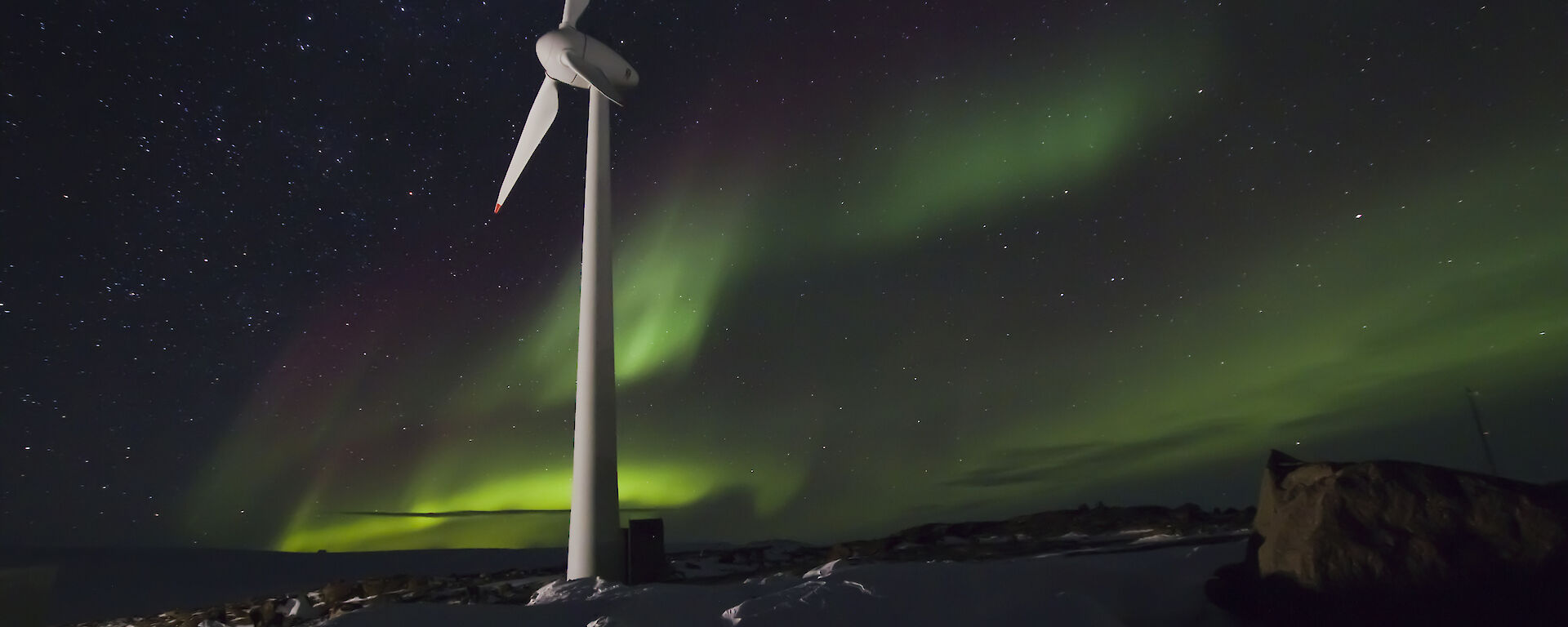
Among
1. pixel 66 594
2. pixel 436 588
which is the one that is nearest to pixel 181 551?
pixel 66 594

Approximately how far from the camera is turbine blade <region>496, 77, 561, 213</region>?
28094mm

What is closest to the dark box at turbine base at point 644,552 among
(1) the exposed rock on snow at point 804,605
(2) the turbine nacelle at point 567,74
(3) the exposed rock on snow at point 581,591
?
(3) the exposed rock on snow at point 581,591

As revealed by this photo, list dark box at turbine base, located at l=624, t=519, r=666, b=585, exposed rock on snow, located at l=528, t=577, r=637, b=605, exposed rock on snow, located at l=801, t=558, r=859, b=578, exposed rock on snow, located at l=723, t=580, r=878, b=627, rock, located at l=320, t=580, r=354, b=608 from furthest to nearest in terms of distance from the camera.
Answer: rock, located at l=320, t=580, r=354, b=608
dark box at turbine base, located at l=624, t=519, r=666, b=585
exposed rock on snow, located at l=801, t=558, r=859, b=578
exposed rock on snow, located at l=528, t=577, r=637, b=605
exposed rock on snow, located at l=723, t=580, r=878, b=627

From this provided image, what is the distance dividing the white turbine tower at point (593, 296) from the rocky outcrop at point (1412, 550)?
15196 mm

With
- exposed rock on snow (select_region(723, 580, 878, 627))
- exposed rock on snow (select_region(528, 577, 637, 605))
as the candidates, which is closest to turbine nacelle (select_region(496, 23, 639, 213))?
exposed rock on snow (select_region(528, 577, 637, 605))

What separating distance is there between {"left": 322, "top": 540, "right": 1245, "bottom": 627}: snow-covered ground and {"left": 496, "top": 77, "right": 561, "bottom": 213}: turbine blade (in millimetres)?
17059

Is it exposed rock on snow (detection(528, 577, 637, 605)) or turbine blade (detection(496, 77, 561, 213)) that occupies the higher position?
turbine blade (detection(496, 77, 561, 213))

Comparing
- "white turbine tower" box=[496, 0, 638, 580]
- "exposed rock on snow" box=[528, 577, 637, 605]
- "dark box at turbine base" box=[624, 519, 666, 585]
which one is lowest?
"exposed rock on snow" box=[528, 577, 637, 605]

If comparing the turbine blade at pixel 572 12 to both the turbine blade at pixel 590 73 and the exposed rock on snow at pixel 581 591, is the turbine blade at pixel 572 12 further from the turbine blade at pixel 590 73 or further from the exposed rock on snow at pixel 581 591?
the exposed rock on snow at pixel 581 591

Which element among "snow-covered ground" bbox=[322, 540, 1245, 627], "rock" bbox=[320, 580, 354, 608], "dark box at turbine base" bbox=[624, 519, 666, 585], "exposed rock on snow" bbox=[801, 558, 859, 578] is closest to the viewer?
"snow-covered ground" bbox=[322, 540, 1245, 627]

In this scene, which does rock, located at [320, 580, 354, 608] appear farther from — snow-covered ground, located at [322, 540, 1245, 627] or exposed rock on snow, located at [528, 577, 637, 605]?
snow-covered ground, located at [322, 540, 1245, 627]

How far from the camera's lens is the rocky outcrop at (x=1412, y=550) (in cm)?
1201

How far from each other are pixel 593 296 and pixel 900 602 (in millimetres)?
13814

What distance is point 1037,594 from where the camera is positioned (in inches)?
526
